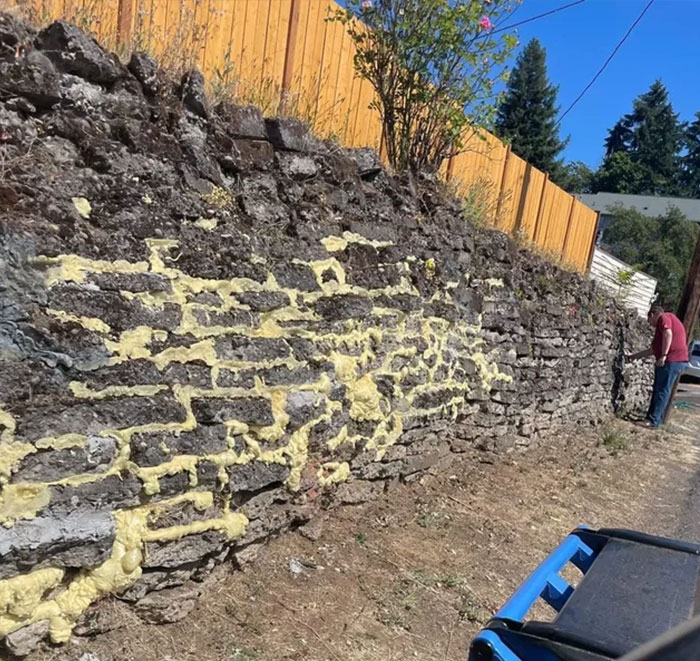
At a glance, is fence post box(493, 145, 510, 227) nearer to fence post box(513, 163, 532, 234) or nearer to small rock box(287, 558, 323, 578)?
fence post box(513, 163, 532, 234)

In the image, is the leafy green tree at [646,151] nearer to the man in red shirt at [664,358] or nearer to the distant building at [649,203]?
the distant building at [649,203]

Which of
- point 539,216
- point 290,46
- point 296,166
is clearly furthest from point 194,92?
point 539,216

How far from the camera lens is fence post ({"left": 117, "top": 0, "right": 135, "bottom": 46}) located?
3297 mm

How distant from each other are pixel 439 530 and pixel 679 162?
7289cm

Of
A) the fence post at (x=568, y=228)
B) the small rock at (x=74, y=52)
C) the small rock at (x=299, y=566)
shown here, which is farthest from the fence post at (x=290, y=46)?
the fence post at (x=568, y=228)

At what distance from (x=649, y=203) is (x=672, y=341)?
124 feet

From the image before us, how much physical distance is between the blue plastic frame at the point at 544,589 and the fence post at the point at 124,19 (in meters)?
3.12

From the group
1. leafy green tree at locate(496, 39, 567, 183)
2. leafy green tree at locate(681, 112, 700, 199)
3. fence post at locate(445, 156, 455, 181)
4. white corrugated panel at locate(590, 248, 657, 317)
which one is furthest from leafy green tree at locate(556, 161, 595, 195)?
fence post at locate(445, 156, 455, 181)

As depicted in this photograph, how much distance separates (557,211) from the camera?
984 cm

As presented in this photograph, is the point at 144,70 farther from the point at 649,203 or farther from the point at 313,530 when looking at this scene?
the point at 649,203

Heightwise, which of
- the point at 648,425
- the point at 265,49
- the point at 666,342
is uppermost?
the point at 265,49

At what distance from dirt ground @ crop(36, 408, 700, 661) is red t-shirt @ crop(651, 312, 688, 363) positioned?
4.34 m

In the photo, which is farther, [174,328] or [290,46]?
[290,46]

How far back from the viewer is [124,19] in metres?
3.31
